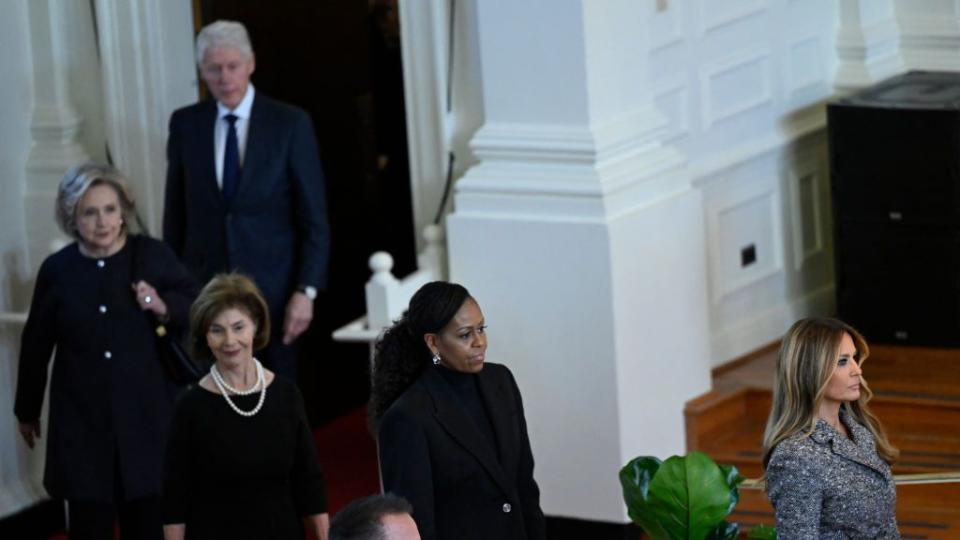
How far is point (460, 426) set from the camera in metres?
5.46

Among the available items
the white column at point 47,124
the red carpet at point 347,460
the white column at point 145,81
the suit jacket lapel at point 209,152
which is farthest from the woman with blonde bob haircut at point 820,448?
the white column at point 47,124

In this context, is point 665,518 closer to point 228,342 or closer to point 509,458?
point 509,458

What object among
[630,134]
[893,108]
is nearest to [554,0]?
[630,134]

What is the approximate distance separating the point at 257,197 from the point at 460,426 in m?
2.27

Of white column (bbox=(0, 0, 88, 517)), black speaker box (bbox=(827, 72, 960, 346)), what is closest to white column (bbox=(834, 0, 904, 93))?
black speaker box (bbox=(827, 72, 960, 346))

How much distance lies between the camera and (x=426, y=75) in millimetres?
7863

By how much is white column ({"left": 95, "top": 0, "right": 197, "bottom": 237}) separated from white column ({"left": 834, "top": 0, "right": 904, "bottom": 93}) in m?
2.69

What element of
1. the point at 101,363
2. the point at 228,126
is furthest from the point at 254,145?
the point at 101,363

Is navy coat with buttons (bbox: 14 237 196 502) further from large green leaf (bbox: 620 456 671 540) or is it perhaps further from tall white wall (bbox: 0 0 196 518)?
large green leaf (bbox: 620 456 671 540)

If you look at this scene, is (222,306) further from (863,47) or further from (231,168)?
(863,47)

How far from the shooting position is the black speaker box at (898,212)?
8.29m

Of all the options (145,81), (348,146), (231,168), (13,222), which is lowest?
(13,222)

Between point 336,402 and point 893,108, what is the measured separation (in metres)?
2.62

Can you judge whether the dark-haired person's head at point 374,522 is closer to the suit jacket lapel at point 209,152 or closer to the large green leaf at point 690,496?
the large green leaf at point 690,496
